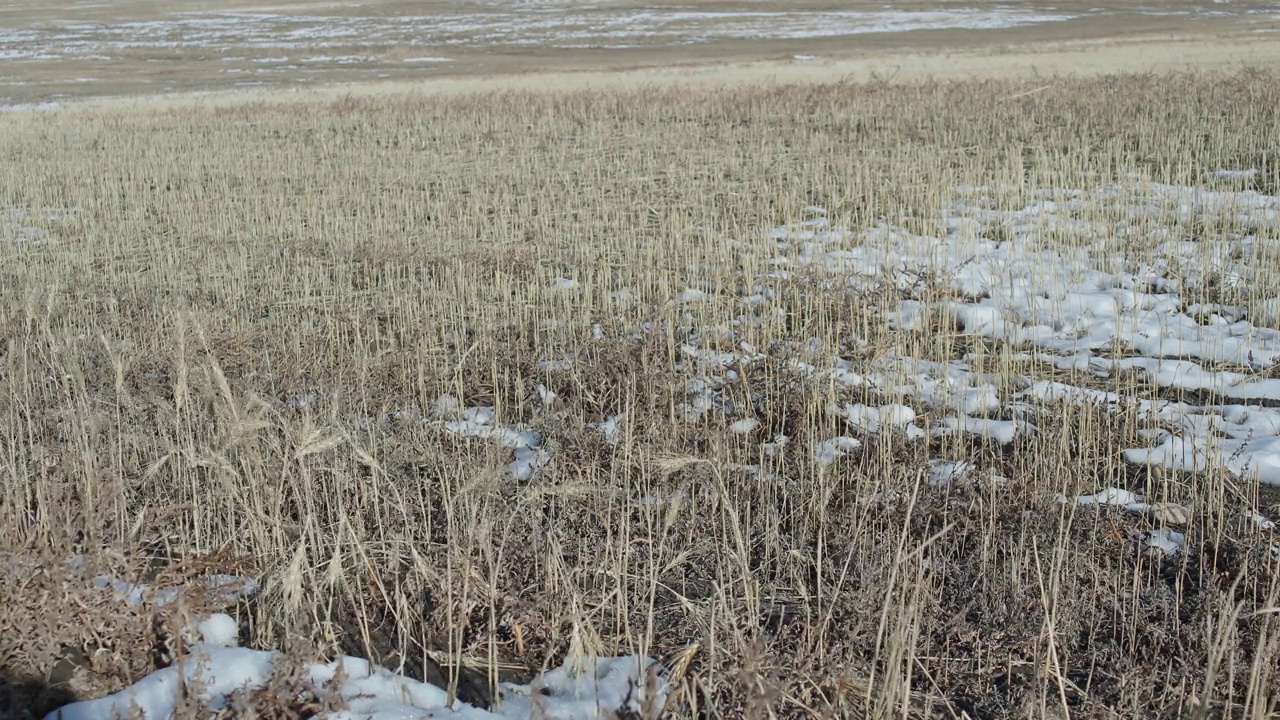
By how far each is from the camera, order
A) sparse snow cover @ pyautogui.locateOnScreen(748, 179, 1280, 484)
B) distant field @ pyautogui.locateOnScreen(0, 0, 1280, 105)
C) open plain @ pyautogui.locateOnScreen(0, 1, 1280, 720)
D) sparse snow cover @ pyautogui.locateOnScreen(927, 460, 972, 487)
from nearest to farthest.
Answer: open plain @ pyautogui.locateOnScreen(0, 1, 1280, 720)
sparse snow cover @ pyautogui.locateOnScreen(927, 460, 972, 487)
sparse snow cover @ pyautogui.locateOnScreen(748, 179, 1280, 484)
distant field @ pyautogui.locateOnScreen(0, 0, 1280, 105)

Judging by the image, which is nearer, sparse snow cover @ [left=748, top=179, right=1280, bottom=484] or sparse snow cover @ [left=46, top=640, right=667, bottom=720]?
sparse snow cover @ [left=46, top=640, right=667, bottom=720]

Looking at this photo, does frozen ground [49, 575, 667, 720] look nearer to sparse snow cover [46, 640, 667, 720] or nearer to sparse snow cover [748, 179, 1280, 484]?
sparse snow cover [46, 640, 667, 720]

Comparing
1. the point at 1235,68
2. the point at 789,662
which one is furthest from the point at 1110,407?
the point at 1235,68

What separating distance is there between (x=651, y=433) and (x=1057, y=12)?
7459 centimetres

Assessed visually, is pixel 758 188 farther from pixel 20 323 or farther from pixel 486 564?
pixel 486 564

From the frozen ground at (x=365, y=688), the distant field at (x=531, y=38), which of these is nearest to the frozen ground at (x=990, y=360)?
the frozen ground at (x=365, y=688)

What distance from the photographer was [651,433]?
460cm

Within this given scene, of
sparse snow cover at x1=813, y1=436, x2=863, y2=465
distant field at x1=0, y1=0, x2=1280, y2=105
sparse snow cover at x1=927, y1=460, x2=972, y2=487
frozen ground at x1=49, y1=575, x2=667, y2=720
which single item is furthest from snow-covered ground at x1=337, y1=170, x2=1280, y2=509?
distant field at x1=0, y1=0, x2=1280, y2=105

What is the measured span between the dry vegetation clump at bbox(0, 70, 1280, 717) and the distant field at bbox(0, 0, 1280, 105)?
1802 centimetres

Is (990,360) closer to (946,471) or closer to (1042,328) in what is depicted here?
(1042,328)

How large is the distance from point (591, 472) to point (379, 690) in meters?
1.35

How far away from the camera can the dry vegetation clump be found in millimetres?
3092

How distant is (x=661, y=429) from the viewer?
4.74 meters

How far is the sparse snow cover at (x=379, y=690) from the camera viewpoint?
114 inches
